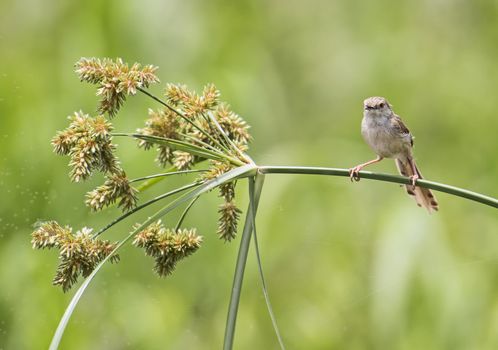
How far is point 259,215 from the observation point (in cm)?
651

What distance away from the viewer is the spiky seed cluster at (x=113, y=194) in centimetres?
262

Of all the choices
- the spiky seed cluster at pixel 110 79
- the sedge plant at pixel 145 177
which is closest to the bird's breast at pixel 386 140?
the sedge plant at pixel 145 177

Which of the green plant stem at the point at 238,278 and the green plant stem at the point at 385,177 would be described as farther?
the green plant stem at the point at 385,177

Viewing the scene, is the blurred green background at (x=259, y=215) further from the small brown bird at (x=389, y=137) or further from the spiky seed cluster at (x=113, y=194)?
the spiky seed cluster at (x=113, y=194)

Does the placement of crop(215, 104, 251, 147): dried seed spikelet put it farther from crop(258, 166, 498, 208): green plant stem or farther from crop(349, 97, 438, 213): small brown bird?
crop(349, 97, 438, 213): small brown bird

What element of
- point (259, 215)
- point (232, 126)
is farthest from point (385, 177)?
point (259, 215)

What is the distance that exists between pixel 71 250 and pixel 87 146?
273 millimetres

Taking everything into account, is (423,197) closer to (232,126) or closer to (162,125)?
(232,126)

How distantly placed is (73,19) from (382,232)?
8.30 feet

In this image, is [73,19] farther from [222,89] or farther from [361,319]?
[361,319]

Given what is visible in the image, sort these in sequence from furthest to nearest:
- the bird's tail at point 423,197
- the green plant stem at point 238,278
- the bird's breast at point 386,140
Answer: the bird's breast at point 386,140 → the bird's tail at point 423,197 → the green plant stem at point 238,278

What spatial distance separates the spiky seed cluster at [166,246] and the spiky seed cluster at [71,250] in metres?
0.14

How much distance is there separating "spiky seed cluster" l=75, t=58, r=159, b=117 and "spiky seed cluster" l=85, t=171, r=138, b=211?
177 millimetres

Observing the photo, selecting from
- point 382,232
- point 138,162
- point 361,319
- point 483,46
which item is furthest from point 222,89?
point 483,46
